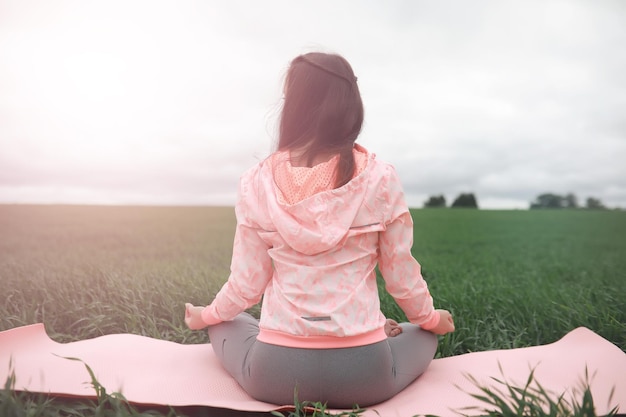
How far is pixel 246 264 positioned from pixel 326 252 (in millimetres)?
405

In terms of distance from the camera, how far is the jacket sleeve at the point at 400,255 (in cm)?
238

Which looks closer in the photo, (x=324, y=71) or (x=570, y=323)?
(x=324, y=71)

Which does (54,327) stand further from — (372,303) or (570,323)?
(570,323)

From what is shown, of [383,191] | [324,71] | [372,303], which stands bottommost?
[372,303]

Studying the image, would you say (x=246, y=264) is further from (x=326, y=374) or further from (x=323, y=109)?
(x=323, y=109)

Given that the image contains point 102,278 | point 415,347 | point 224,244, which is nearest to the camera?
point 415,347

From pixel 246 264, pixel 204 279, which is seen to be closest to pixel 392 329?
pixel 246 264

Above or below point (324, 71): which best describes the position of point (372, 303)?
below

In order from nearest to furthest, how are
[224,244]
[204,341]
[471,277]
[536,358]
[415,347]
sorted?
[415,347] → [536,358] → [204,341] → [471,277] → [224,244]

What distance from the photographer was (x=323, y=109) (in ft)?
7.55

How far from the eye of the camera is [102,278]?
480 centimetres

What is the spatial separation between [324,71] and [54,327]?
117 inches

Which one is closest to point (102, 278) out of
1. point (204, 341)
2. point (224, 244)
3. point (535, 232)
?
point (204, 341)

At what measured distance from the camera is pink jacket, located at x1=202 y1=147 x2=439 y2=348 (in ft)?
7.47
